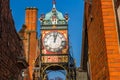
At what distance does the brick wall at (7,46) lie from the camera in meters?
10.9

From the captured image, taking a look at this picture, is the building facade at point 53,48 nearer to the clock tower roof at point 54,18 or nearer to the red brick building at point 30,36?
the clock tower roof at point 54,18

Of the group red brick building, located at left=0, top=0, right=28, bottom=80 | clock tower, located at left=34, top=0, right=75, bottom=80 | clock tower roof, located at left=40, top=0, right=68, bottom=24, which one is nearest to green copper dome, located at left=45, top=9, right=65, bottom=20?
clock tower roof, located at left=40, top=0, right=68, bottom=24

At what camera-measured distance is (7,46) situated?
11562 millimetres

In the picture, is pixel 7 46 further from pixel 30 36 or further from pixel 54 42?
pixel 30 36

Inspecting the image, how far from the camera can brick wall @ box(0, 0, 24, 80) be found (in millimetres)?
10875

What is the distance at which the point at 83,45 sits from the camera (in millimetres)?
12531

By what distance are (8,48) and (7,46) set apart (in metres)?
0.19

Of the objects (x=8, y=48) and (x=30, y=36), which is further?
(x=30, y=36)

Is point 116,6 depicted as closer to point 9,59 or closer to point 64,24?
point 9,59

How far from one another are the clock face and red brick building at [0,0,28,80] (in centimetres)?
783

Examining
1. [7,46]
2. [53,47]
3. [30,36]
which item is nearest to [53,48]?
[53,47]

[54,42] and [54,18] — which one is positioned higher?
[54,18]

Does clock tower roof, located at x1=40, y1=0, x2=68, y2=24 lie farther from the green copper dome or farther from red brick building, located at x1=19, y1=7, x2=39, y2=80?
red brick building, located at x1=19, y1=7, x2=39, y2=80

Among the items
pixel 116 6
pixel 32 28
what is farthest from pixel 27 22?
pixel 116 6
